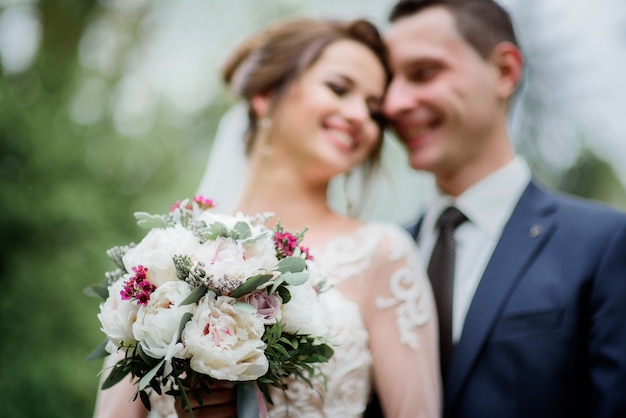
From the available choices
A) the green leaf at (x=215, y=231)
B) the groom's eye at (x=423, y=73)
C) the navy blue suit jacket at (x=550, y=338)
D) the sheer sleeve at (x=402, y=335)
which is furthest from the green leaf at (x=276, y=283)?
the groom's eye at (x=423, y=73)

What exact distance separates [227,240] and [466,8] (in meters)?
2.26

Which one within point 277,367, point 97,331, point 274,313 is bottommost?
point 97,331

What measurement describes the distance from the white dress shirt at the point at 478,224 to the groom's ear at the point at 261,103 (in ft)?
3.41

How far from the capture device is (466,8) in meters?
3.66

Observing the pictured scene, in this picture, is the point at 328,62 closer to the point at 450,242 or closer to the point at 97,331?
the point at 450,242

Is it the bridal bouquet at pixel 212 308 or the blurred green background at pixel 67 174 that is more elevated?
the bridal bouquet at pixel 212 308

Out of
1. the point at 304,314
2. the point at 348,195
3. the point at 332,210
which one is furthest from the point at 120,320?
the point at 348,195

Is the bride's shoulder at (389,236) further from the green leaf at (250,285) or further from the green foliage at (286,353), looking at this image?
the green leaf at (250,285)

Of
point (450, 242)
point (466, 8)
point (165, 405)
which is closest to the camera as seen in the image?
point (165, 405)

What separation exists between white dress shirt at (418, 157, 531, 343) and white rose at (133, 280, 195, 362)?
143 centimetres

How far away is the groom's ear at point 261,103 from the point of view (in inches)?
135

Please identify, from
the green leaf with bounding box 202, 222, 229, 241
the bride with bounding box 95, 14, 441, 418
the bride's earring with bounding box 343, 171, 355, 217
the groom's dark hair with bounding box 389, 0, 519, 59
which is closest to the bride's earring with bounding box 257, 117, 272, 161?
the bride with bounding box 95, 14, 441, 418

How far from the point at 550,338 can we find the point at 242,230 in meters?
1.42

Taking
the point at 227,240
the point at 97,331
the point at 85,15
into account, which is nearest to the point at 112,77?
the point at 85,15
